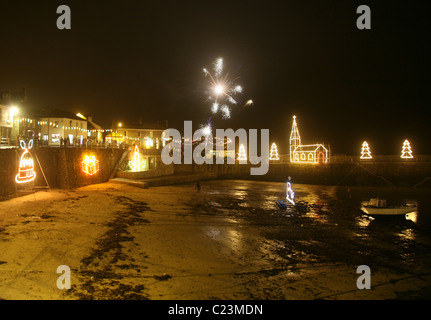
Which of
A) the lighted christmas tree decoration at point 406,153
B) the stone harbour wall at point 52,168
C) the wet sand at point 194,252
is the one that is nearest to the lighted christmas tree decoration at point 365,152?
the lighted christmas tree decoration at point 406,153

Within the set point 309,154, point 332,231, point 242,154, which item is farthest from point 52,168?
point 309,154

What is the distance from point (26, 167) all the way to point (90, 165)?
7.00 metres

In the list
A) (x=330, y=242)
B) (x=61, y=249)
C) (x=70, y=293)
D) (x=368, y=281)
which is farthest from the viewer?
(x=330, y=242)

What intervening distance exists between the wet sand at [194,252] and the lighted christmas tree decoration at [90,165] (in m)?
4.59

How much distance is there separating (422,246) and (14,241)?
18.8 metres

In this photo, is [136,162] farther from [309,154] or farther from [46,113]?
[309,154]

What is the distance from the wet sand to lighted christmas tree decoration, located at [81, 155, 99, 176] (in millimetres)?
4585

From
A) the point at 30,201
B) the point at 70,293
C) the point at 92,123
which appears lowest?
the point at 70,293

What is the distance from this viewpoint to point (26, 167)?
19.0 metres

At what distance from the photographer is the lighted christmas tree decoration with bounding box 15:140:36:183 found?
18.3 meters

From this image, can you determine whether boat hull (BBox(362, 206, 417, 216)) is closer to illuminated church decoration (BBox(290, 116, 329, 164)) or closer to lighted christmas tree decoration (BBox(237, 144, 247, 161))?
illuminated church decoration (BBox(290, 116, 329, 164))

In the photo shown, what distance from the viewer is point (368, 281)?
10.1 meters
